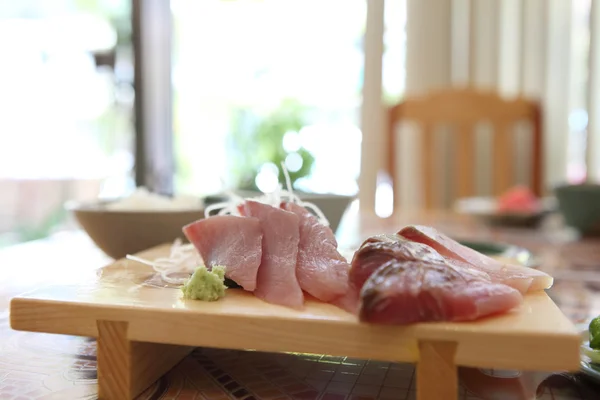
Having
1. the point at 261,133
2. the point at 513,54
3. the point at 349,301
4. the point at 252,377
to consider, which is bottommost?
the point at 252,377

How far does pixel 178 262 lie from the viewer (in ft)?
2.60

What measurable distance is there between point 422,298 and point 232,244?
0.86ft

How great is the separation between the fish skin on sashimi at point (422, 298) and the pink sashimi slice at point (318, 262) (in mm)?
70

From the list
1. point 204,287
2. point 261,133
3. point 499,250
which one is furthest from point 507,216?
point 261,133

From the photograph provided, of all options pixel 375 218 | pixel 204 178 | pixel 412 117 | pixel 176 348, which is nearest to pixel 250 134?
pixel 204 178

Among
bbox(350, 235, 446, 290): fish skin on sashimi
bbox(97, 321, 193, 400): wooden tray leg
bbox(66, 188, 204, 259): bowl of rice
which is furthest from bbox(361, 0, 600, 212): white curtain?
bbox(97, 321, 193, 400): wooden tray leg

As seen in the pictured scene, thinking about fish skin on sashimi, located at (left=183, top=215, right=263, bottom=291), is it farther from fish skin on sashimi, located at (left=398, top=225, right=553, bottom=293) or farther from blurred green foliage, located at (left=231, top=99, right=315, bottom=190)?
blurred green foliage, located at (left=231, top=99, right=315, bottom=190)

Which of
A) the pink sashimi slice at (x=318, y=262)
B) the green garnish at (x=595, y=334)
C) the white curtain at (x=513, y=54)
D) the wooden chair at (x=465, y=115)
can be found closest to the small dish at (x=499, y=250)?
the green garnish at (x=595, y=334)

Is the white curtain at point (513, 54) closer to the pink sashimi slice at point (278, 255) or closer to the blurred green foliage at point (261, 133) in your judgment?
the blurred green foliage at point (261, 133)

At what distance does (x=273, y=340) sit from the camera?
57 cm

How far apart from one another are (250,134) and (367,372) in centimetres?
454

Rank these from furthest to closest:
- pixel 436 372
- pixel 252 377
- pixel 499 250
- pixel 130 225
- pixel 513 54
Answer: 1. pixel 513 54
2. pixel 499 250
3. pixel 130 225
4. pixel 252 377
5. pixel 436 372

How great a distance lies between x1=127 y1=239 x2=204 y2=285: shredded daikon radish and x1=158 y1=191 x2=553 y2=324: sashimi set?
0.14 ft

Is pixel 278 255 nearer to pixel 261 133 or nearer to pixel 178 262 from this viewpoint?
pixel 178 262
